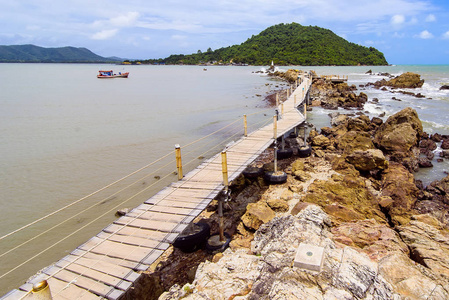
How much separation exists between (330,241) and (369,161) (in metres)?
7.38

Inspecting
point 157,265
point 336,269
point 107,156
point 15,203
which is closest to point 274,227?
point 336,269

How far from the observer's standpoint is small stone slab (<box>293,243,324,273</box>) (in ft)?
14.9

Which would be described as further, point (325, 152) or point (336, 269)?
point (325, 152)

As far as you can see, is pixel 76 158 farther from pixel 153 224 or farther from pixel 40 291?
pixel 40 291

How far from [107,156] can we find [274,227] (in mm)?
12326

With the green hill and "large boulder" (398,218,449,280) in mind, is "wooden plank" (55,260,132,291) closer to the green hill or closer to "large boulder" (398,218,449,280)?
"large boulder" (398,218,449,280)

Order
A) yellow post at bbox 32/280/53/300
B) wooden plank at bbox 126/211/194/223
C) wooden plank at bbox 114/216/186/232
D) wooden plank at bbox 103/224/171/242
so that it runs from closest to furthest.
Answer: yellow post at bbox 32/280/53/300, wooden plank at bbox 103/224/171/242, wooden plank at bbox 114/216/186/232, wooden plank at bbox 126/211/194/223

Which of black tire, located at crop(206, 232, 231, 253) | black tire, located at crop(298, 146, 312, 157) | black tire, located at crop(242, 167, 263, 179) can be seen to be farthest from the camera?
black tire, located at crop(298, 146, 312, 157)

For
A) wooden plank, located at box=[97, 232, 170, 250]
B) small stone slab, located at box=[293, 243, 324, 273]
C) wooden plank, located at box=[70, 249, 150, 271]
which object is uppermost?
small stone slab, located at box=[293, 243, 324, 273]

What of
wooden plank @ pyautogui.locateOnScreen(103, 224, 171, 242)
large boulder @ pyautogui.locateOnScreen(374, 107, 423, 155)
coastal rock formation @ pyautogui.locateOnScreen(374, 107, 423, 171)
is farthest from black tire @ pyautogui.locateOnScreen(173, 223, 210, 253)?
large boulder @ pyautogui.locateOnScreen(374, 107, 423, 155)

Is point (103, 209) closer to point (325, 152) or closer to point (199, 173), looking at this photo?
point (199, 173)

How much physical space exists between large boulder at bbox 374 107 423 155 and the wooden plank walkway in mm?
10657

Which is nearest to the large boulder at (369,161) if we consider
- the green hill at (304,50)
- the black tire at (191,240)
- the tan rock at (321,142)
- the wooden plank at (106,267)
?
the tan rock at (321,142)

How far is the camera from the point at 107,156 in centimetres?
1636
